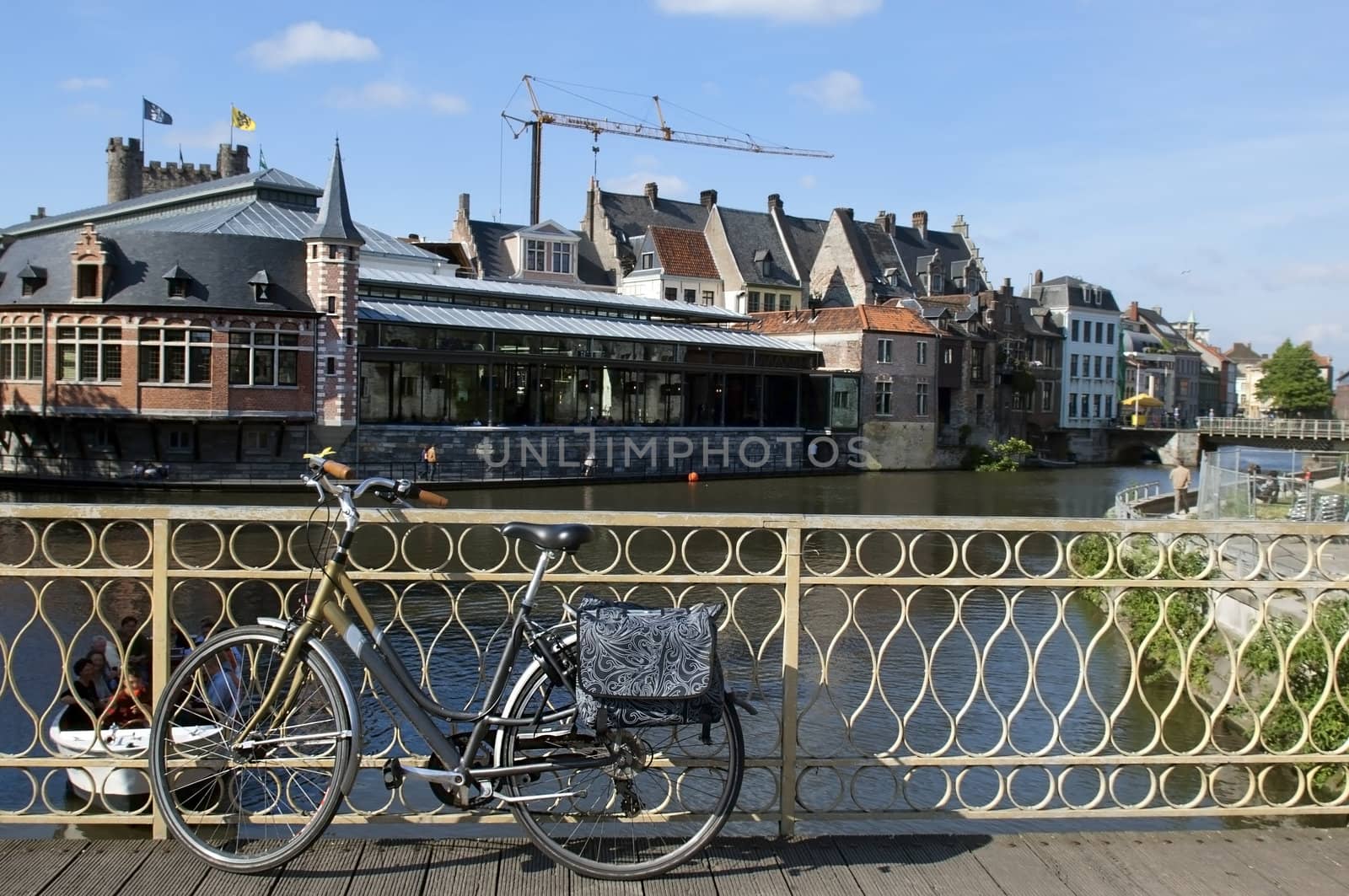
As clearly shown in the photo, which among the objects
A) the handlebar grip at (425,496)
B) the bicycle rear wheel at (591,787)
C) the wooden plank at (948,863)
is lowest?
the wooden plank at (948,863)

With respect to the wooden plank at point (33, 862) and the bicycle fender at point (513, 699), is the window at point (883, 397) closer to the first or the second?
the bicycle fender at point (513, 699)

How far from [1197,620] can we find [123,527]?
2249cm

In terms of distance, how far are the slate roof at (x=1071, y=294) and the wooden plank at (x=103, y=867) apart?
7272 centimetres

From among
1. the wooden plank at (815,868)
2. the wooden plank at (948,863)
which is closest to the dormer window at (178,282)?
the wooden plank at (815,868)

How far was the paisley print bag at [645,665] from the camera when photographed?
3.46 meters

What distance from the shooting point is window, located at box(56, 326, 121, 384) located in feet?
108

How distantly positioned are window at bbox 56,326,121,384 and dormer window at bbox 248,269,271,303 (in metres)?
3.90

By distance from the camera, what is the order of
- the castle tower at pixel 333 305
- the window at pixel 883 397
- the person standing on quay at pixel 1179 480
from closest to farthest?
1. the person standing on quay at pixel 1179 480
2. the castle tower at pixel 333 305
3. the window at pixel 883 397

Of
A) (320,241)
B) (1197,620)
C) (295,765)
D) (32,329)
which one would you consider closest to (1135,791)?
(1197,620)

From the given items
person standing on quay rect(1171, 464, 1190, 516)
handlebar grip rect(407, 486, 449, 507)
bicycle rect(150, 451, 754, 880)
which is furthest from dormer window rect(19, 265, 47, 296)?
handlebar grip rect(407, 486, 449, 507)

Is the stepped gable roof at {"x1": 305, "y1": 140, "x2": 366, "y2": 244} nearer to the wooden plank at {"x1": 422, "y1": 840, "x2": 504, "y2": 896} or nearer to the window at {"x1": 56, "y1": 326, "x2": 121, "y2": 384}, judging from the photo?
the window at {"x1": 56, "y1": 326, "x2": 121, "y2": 384}

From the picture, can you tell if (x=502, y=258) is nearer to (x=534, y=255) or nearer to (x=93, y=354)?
(x=534, y=255)

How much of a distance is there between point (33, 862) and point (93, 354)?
109ft

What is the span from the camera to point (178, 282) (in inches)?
1302
